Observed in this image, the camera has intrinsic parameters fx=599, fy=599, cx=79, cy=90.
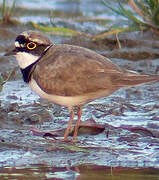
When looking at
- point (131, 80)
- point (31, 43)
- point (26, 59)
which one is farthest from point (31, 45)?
point (131, 80)

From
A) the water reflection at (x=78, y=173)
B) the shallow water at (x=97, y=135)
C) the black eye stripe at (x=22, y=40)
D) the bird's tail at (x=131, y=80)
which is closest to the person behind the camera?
the water reflection at (x=78, y=173)

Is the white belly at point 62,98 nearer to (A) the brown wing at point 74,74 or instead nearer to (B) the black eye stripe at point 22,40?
(A) the brown wing at point 74,74

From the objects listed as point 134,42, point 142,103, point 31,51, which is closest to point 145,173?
point 31,51

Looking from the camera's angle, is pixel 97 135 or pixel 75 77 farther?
pixel 97 135

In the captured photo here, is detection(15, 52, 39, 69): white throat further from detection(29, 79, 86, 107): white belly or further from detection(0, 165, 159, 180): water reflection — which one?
detection(0, 165, 159, 180): water reflection

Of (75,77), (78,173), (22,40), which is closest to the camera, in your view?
(78,173)

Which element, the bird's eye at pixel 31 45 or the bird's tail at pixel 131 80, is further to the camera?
the bird's eye at pixel 31 45

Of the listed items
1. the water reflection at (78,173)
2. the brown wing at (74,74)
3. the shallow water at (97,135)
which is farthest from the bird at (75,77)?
the water reflection at (78,173)

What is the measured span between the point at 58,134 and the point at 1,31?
13.7 ft

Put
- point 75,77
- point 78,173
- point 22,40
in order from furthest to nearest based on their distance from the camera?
point 22,40, point 75,77, point 78,173

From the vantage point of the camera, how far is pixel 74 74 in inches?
226

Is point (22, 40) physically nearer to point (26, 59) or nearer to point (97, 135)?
point (26, 59)

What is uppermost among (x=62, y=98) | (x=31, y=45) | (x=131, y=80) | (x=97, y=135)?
(x=31, y=45)

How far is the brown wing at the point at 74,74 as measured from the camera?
5.71 metres
